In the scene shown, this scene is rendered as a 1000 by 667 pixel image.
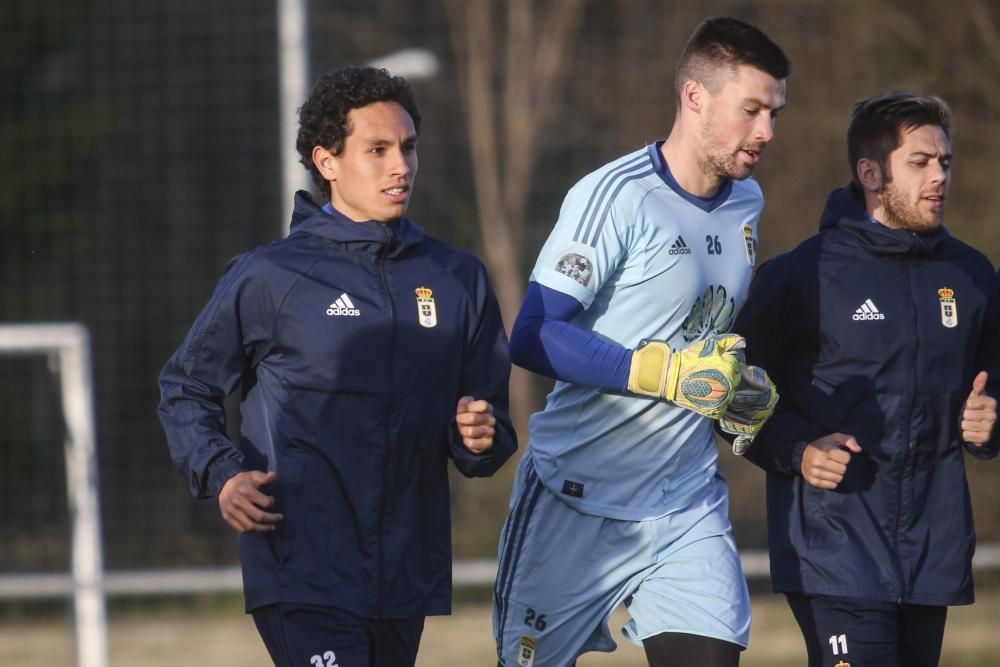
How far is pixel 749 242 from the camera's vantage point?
4.40 meters

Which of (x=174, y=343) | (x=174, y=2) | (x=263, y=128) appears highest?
(x=174, y=2)

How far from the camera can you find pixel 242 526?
360cm

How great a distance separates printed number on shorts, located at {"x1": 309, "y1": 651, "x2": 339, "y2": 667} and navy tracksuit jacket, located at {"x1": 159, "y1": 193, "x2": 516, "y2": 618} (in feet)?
0.38

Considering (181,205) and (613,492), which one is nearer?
(613,492)

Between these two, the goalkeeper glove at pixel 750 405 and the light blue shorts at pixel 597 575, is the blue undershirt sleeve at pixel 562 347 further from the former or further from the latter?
the light blue shorts at pixel 597 575

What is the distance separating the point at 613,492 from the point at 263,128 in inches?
328

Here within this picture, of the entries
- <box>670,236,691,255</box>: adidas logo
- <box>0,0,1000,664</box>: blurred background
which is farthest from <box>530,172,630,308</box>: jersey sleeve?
<box>0,0,1000,664</box>: blurred background

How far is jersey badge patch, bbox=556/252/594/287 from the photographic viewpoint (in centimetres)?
413

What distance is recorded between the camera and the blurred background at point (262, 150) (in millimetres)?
9641

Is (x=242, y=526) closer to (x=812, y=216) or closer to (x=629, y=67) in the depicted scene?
(x=812, y=216)

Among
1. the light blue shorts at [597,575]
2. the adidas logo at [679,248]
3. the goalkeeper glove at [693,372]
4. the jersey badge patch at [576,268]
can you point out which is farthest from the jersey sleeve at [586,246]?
the light blue shorts at [597,575]

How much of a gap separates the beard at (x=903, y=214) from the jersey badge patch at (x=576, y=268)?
3.04 feet

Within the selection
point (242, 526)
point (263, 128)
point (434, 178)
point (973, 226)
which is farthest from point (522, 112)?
point (242, 526)

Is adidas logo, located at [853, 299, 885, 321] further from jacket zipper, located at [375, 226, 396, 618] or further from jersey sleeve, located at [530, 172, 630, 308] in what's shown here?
jacket zipper, located at [375, 226, 396, 618]
